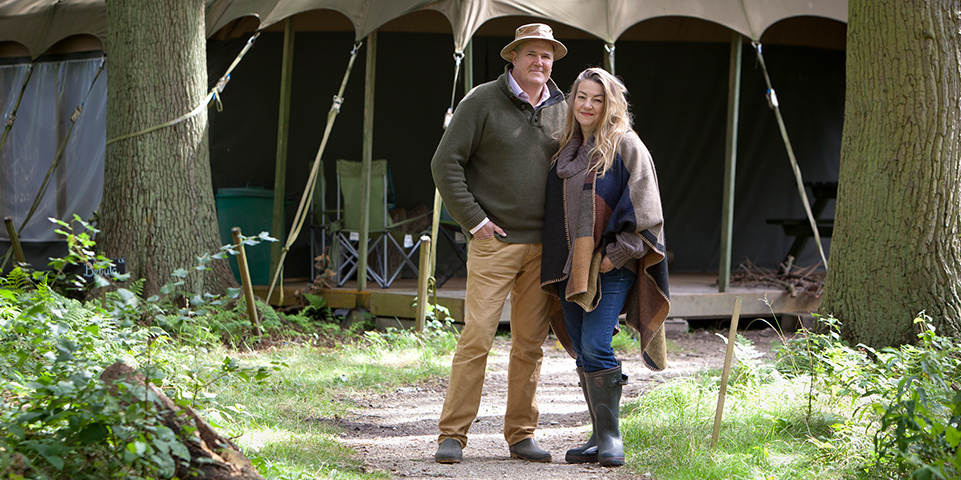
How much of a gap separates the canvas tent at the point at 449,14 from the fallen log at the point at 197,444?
3.60 metres

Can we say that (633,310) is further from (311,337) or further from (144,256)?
(144,256)

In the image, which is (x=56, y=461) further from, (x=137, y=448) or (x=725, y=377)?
(x=725, y=377)

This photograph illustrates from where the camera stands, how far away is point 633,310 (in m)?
2.96

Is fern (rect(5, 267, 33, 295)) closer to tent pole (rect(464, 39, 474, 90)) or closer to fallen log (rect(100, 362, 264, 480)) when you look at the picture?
fallen log (rect(100, 362, 264, 480))

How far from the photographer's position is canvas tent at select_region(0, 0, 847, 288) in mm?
5516

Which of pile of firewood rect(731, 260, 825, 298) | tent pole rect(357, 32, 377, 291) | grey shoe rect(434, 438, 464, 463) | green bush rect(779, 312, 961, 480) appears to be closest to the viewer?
green bush rect(779, 312, 961, 480)

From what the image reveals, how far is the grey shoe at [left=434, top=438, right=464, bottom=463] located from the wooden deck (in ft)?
8.42

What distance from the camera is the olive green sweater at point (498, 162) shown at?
9.54ft

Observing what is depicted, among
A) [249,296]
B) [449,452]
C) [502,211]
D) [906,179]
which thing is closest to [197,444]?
[449,452]

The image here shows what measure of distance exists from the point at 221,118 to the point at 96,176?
116 centimetres

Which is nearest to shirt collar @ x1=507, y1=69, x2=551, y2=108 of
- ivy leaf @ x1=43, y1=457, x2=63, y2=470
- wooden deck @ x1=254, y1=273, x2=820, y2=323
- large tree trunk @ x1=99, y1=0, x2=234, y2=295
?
ivy leaf @ x1=43, y1=457, x2=63, y2=470

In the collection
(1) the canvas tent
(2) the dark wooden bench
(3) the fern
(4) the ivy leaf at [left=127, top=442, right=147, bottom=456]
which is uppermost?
(1) the canvas tent

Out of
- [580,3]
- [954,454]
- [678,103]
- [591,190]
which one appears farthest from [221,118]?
[954,454]

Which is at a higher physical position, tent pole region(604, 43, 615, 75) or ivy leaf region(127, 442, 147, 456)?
tent pole region(604, 43, 615, 75)
